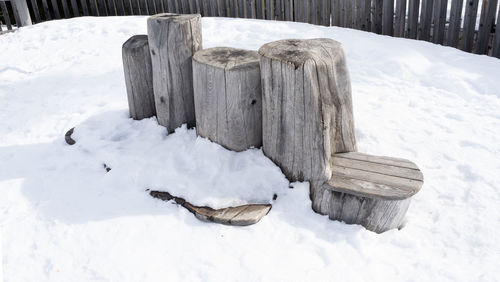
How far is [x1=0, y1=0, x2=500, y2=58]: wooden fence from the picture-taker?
5.08 metres

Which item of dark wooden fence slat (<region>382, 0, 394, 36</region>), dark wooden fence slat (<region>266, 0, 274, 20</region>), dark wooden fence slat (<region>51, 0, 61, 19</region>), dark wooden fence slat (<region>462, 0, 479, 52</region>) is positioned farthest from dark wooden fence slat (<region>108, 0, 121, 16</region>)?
dark wooden fence slat (<region>462, 0, 479, 52</region>)

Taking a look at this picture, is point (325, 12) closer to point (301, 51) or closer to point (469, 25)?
point (469, 25)

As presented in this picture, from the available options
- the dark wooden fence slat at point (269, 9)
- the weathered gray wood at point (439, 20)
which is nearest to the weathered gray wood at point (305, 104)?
A: the weathered gray wood at point (439, 20)

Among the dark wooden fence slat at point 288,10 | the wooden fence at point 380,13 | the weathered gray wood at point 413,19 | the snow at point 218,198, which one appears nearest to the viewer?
the snow at point 218,198

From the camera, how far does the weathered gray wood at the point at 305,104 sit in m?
2.28

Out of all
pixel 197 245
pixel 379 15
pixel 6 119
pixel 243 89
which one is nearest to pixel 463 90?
pixel 379 15

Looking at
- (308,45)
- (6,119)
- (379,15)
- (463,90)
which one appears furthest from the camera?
(379,15)

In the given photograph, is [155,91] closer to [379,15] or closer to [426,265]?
[426,265]

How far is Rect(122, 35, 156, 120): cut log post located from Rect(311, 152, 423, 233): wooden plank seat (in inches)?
64.8

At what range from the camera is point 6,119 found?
3932mm

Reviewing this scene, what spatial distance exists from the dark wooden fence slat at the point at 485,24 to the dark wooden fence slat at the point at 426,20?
0.59 meters

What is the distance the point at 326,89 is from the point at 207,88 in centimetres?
77

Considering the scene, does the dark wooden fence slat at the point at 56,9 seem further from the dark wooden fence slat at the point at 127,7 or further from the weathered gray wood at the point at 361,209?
the weathered gray wood at the point at 361,209

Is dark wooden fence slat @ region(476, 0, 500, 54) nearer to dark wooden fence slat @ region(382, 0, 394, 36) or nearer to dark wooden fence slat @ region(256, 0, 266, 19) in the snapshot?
dark wooden fence slat @ region(382, 0, 394, 36)
